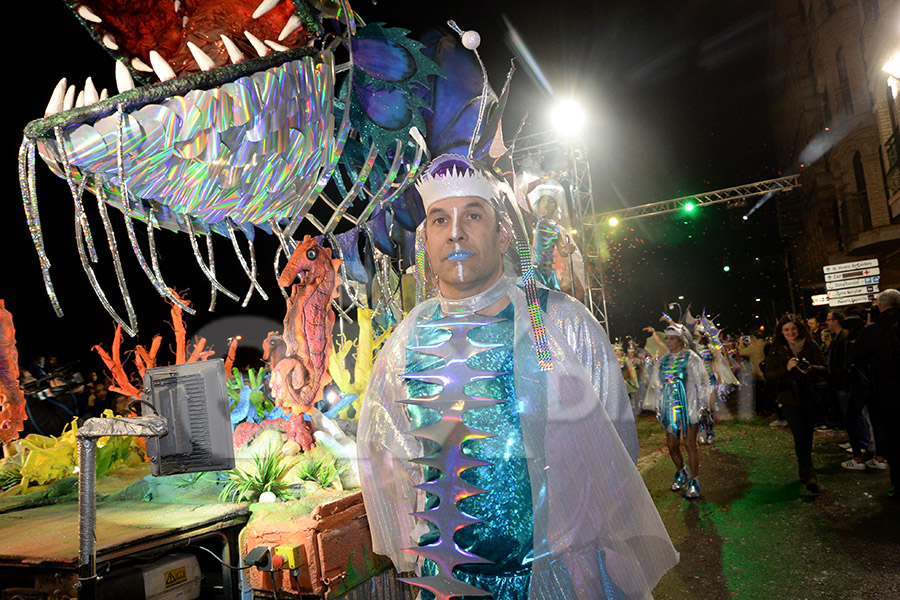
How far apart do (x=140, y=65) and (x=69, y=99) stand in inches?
21.4

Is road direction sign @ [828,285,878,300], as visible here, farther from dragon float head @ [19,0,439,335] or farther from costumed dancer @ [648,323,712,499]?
dragon float head @ [19,0,439,335]

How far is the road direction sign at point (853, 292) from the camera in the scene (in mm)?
13144

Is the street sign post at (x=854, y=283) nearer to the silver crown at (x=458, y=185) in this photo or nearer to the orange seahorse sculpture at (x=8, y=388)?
the silver crown at (x=458, y=185)

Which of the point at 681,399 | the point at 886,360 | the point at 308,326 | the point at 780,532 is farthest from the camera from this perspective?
the point at 681,399

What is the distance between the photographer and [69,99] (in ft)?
4.40

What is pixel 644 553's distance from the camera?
1603mm

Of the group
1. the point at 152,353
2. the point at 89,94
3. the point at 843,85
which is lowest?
the point at 152,353

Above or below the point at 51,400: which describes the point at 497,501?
below

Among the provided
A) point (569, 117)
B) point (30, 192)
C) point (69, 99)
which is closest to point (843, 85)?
point (569, 117)

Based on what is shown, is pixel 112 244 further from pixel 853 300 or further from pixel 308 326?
pixel 853 300

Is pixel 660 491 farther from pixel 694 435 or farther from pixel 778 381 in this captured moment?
pixel 778 381

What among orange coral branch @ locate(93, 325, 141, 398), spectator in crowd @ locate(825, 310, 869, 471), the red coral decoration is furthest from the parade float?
spectator in crowd @ locate(825, 310, 869, 471)

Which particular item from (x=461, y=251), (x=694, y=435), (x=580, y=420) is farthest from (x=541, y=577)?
(x=694, y=435)

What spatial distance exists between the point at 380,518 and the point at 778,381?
18.2ft
